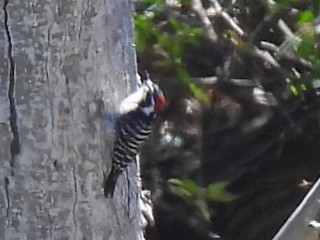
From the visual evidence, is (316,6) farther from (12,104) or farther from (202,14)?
(12,104)

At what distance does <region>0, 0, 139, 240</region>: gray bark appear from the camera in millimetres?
2574

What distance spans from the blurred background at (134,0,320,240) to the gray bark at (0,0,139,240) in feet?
4.73

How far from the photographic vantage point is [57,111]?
8.64 feet

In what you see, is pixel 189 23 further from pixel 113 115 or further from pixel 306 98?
pixel 113 115

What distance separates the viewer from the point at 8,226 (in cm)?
271

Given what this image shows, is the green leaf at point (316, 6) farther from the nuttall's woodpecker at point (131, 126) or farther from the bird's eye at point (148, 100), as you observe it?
the bird's eye at point (148, 100)

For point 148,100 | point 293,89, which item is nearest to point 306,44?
point 293,89

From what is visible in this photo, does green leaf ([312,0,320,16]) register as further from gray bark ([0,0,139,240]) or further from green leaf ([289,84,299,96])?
gray bark ([0,0,139,240])

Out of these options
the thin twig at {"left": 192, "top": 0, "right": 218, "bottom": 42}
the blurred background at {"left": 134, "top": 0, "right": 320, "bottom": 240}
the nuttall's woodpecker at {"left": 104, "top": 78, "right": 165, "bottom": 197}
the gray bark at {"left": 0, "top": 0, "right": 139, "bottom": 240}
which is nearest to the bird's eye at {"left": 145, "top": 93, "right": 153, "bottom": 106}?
the nuttall's woodpecker at {"left": 104, "top": 78, "right": 165, "bottom": 197}

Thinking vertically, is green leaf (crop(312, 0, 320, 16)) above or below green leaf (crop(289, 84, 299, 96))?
above

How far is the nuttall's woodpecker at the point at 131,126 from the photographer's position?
2746mm

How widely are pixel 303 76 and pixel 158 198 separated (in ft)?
3.19

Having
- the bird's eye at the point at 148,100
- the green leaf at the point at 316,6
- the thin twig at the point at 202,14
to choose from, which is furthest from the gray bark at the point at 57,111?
the thin twig at the point at 202,14

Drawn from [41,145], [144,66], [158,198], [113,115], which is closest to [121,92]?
[113,115]
